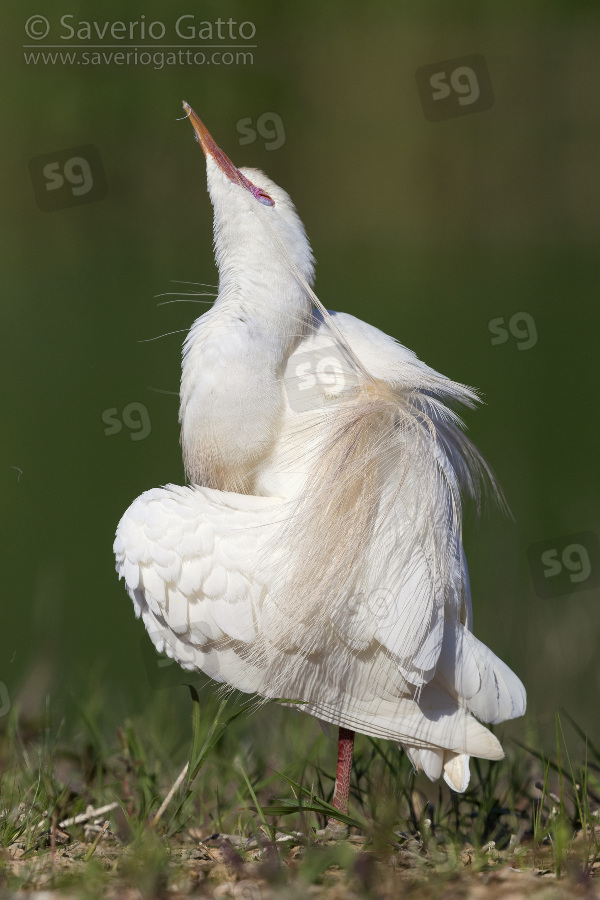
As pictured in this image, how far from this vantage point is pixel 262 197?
182 cm

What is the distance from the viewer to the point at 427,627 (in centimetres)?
156

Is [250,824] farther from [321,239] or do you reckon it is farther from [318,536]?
[321,239]

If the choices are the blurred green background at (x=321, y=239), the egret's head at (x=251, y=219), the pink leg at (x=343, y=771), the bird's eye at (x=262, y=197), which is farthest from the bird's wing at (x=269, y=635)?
the blurred green background at (x=321, y=239)

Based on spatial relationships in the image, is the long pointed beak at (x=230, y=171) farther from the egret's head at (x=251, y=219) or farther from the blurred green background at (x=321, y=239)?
the blurred green background at (x=321, y=239)

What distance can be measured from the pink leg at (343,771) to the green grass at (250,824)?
46mm

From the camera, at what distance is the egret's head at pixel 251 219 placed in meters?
1.78

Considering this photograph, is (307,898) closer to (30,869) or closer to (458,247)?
(30,869)

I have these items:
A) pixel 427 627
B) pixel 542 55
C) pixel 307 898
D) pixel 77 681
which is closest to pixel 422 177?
pixel 542 55

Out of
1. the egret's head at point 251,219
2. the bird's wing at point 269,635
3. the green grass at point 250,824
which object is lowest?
the green grass at point 250,824

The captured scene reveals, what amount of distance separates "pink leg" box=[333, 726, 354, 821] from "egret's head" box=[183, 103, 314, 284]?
817 millimetres

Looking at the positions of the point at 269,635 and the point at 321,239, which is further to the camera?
the point at 321,239

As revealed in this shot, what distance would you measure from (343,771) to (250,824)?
0.59 ft

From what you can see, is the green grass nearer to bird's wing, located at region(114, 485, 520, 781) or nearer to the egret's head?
bird's wing, located at region(114, 485, 520, 781)

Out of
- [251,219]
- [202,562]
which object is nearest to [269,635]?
[202,562]
